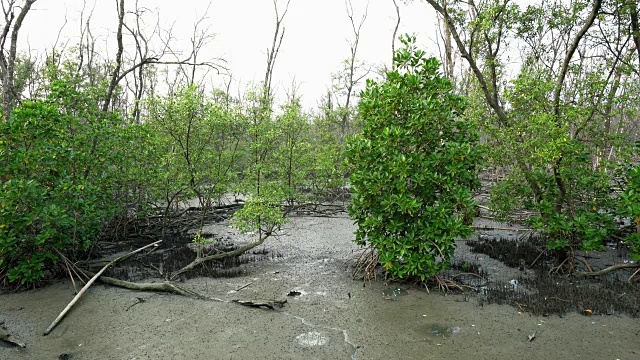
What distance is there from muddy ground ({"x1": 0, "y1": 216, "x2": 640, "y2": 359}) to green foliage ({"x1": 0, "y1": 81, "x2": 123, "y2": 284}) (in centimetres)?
55

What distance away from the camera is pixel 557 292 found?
485cm

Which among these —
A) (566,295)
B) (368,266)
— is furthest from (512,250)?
(368,266)

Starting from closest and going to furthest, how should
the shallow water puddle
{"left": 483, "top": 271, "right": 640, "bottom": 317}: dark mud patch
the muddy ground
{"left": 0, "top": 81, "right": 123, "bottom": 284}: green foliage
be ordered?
1. the muddy ground
2. the shallow water puddle
3. {"left": 483, "top": 271, "right": 640, "bottom": 317}: dark mud patch
4. {"left": 0, "top": 81, "right": 123, "bottom": 284}: green foliage

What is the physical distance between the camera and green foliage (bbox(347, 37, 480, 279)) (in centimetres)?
502

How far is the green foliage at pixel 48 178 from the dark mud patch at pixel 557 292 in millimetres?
5604

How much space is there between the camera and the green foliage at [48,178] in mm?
4750

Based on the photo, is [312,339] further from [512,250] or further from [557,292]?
[512,250]

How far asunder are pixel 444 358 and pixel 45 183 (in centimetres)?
545

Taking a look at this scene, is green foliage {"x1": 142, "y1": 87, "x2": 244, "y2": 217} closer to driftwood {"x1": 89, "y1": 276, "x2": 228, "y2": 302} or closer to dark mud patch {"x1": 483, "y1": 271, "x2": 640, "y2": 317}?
driftwood {"x1": 89, "y1": 276, "x2": 228, "y2": 302}

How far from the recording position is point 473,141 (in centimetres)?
531

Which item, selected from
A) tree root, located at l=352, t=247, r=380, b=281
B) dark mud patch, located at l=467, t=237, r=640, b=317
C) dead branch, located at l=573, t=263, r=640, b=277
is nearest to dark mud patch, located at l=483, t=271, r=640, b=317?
dark mud patch, located at l=467, t=237, r=640, b=317

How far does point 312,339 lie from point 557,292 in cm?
321

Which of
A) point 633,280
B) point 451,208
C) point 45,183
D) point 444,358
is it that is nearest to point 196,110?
point 45,183

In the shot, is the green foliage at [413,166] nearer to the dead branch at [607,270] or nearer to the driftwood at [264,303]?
the driftwood at [264,303]
